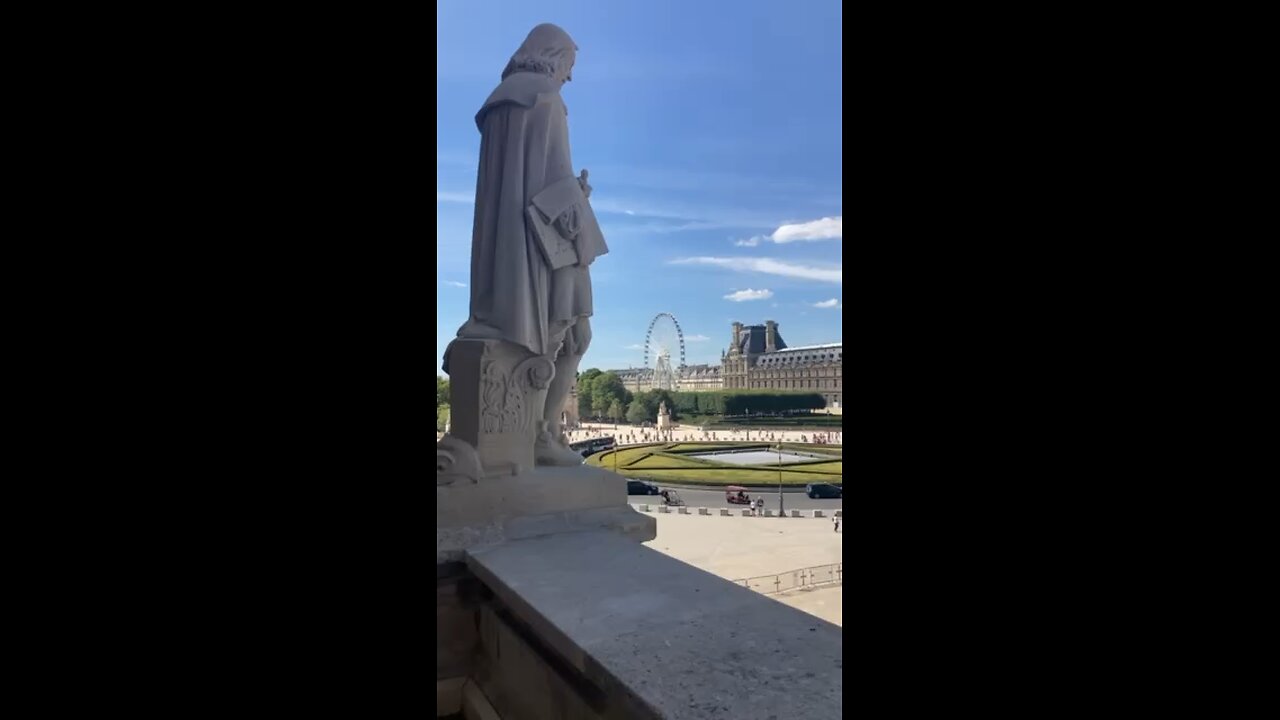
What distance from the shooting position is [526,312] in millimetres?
3797

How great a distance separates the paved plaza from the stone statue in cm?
743

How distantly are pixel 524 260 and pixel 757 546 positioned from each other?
13.3 meters

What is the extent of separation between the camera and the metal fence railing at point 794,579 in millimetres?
12172

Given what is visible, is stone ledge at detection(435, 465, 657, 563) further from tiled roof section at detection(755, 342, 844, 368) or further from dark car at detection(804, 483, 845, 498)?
tiled roof section at detection(755, 342, 844, 368)

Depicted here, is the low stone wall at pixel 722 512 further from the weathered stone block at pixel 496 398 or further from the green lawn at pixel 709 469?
the weathered stone block at pixel 496 398

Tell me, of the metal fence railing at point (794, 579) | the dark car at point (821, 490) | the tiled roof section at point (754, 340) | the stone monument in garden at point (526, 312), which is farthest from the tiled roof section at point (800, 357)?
the stone monument in garden at point (526, 312)

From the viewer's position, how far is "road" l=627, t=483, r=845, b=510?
77.1 feet

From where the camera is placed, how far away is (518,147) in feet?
12.8

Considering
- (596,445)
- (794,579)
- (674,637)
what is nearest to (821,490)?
(596,445)
